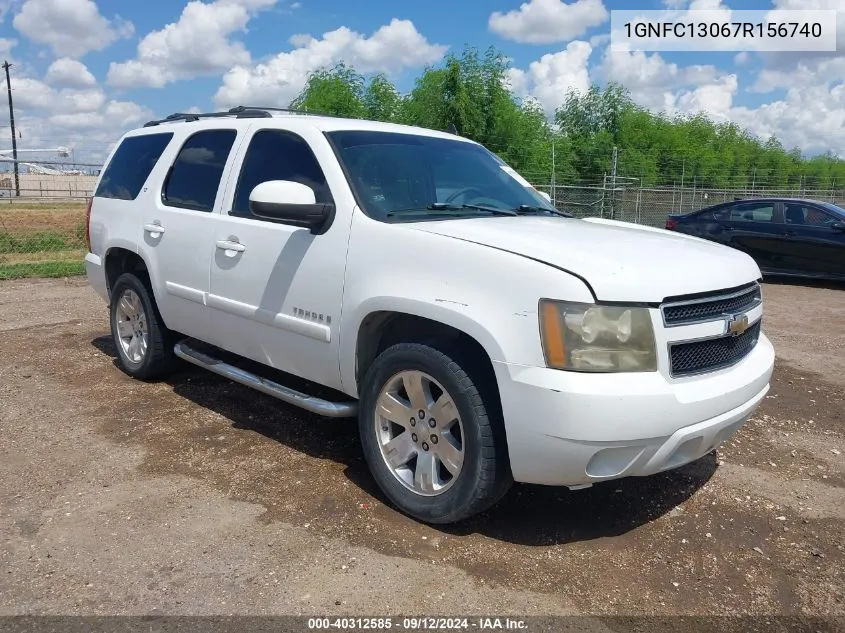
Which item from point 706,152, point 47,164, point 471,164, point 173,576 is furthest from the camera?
point 706,152

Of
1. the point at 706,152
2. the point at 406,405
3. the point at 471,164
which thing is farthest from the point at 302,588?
the point at 706,152

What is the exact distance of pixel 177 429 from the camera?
4.76 m

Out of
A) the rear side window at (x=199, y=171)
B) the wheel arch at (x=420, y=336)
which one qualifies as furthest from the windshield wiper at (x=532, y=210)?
the rear side window at (x=199, y=171)

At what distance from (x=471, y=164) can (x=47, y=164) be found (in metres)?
12.7

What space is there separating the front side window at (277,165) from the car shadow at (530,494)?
1.44m

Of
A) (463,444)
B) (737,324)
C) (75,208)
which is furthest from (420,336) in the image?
(75,208)

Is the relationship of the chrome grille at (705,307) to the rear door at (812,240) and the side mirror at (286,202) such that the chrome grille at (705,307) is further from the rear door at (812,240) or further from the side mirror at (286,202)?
the rear door at (812,240)

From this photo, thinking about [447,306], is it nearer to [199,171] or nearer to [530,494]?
[530,494]

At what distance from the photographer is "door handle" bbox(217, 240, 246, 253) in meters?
4.31

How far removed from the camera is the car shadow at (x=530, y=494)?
11.6ft

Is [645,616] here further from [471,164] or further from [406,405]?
[471,164]

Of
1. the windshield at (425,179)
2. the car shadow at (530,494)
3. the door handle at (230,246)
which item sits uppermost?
the windshield at (425,179)

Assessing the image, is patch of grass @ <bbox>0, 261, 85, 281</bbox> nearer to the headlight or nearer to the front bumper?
the front bumper

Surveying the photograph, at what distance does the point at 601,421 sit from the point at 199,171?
11.0 feet
